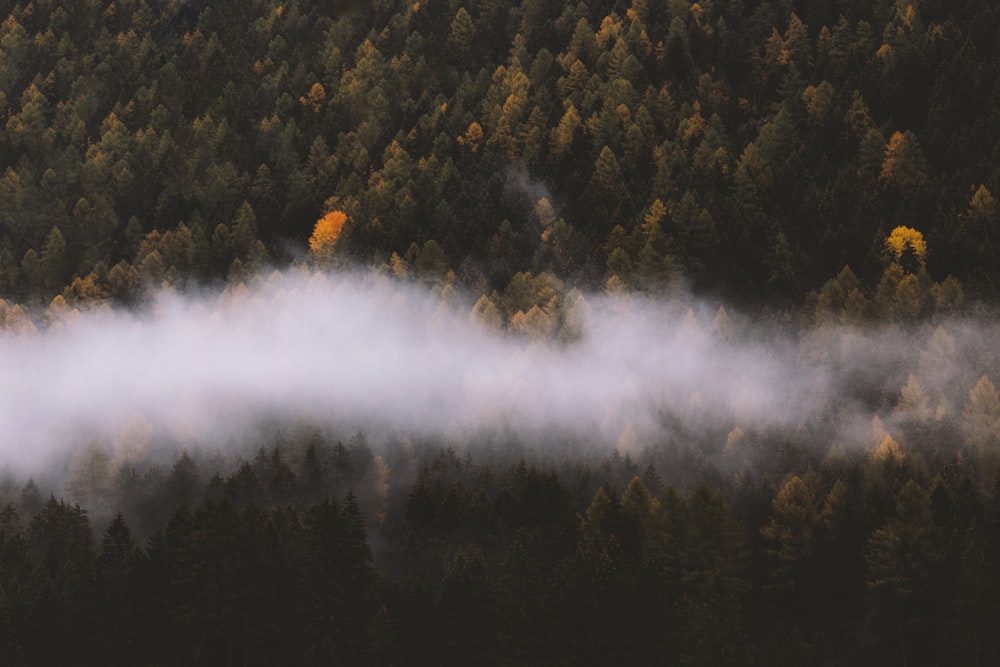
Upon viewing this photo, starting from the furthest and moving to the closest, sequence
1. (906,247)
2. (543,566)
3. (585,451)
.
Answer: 1. (906,247)
2. (585,451)
3. (543,566)

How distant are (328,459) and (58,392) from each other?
64.6 m

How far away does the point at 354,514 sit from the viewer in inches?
3893

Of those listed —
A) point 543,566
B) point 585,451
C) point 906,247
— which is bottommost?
point 543,566

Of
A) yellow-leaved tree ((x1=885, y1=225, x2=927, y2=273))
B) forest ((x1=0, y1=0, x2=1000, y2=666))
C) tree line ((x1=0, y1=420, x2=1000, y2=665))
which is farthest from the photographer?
yellow-leaved tree ((x1=885, y1=225, x2=927, y2=273))

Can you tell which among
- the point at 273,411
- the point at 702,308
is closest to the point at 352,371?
the point at 273,411

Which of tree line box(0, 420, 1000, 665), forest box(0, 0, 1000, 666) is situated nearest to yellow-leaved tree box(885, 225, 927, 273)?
forest box(0, 0, 1000, 666)

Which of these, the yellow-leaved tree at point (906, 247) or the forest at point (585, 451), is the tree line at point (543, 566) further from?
the yellow-leaved tree at point (906, 247)

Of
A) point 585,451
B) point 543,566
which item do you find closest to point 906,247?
point 585,451

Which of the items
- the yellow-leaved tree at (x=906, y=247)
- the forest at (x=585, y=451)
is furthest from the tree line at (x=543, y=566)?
the yellow-leaved tree at (x=906, y=247)

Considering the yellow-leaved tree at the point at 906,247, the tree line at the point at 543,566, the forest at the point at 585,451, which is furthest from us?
the yellow-leaved tree at the point at 906,247

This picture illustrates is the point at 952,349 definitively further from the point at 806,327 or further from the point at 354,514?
the point at 354,514

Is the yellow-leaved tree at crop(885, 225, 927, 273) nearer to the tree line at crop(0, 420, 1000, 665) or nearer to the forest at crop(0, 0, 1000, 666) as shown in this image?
the forest at crop(0, 0, 1000, 666)

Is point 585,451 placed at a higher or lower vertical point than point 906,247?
lower

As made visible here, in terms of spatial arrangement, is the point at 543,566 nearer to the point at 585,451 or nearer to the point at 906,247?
the point at 585,451
